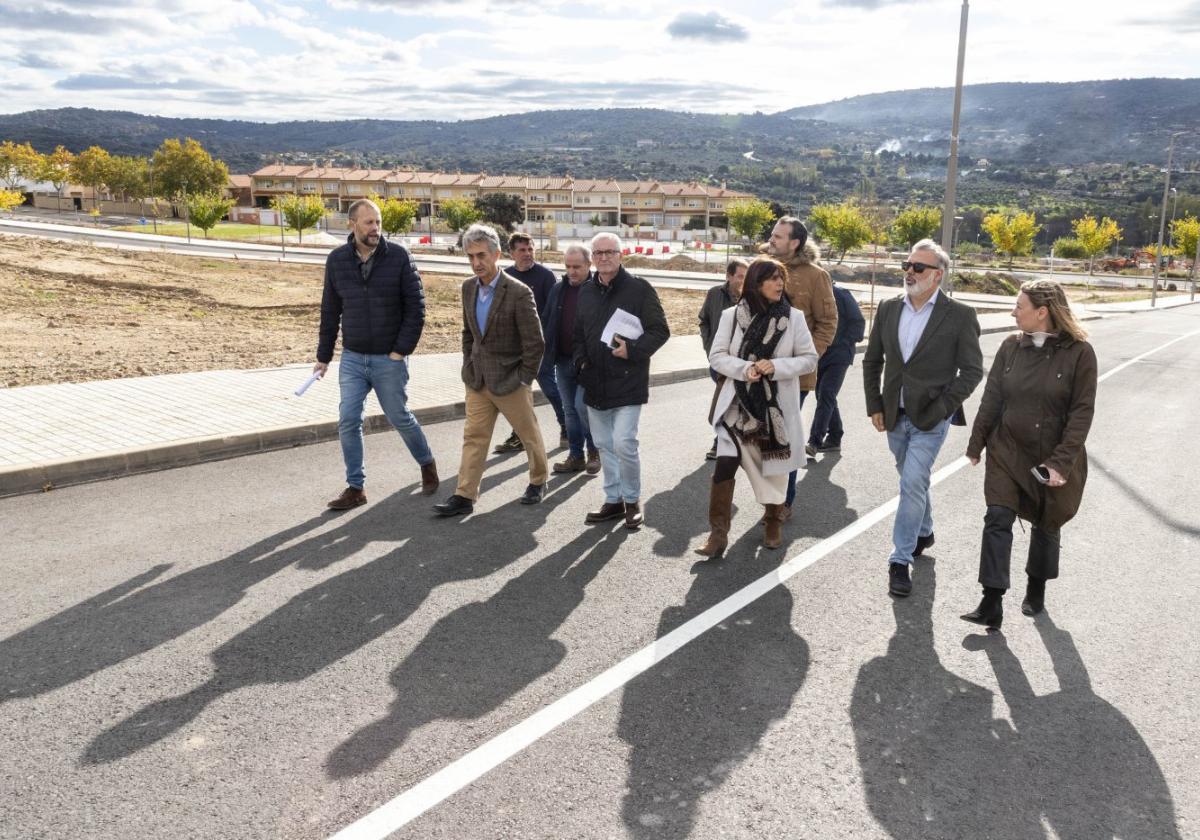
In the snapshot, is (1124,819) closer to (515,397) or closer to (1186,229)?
(515,397)

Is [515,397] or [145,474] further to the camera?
[145,474]

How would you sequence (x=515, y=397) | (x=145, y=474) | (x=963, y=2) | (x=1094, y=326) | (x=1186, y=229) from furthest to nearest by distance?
(x=1186, y=229) → (x=1094, y=326) → (x=963, y=2) → (x=145, y=474) → (x=515, y=397)

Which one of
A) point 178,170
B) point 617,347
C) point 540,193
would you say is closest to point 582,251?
point 617,347

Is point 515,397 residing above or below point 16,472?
above

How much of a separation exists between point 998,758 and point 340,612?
301 centimetres

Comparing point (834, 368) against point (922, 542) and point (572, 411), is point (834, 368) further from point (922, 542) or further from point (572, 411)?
point (922, 542)

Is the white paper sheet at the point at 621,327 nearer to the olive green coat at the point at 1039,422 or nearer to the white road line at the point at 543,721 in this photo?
the white road line at the point at 543,721

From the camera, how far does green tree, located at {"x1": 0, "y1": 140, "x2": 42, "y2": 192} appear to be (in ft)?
346

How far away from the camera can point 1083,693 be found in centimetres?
392

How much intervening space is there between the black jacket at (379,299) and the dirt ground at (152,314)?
5.94m

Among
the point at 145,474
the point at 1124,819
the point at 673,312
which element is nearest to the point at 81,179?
the point at 673,312

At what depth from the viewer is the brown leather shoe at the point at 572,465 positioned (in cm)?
754

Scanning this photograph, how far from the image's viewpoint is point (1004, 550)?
4.52m

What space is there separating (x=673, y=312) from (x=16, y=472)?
20.2 metres
